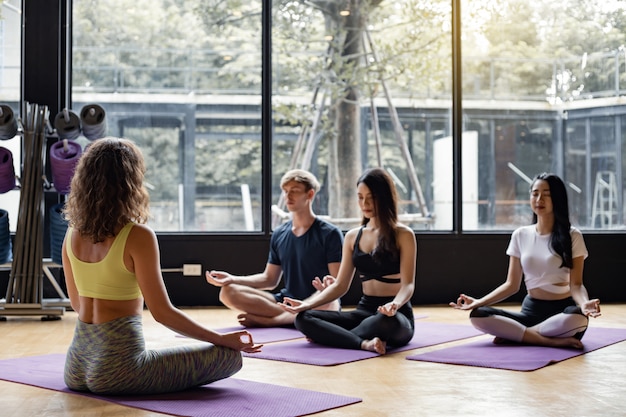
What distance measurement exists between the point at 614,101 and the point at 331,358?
177 inches

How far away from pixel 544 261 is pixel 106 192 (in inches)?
94.9

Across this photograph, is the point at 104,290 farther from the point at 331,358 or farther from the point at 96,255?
the point at 331,358

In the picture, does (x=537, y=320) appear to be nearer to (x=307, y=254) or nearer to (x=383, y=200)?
(x=383, y=200)

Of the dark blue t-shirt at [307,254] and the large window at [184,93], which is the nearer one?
the dark blue t-shirt at [307,254]

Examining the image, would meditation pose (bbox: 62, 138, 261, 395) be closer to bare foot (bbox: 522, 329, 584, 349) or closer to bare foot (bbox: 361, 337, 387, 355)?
bare foot (bbox: 361, 337, 387, 355)

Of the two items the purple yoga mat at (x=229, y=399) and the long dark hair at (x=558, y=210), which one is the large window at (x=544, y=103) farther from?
the purple yoga mat at (x=229, y=399)

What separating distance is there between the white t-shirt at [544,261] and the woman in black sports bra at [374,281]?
630 mm

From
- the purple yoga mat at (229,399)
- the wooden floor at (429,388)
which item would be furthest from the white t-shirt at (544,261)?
the purple yoga mat at (229,399)

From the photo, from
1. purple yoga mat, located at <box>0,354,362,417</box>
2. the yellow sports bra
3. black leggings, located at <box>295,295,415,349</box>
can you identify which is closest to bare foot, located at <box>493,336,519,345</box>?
black leggings, located at <box>295,295,415,349</box>

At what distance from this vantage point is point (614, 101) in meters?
7.46

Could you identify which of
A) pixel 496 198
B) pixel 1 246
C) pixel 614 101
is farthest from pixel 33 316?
pixel 614 101

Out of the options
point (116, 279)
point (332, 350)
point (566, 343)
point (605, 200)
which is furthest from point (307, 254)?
point (605, 200)

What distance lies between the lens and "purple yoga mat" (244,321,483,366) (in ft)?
13.2

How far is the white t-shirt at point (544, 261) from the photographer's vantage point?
4.45m
